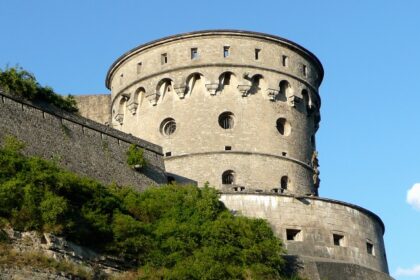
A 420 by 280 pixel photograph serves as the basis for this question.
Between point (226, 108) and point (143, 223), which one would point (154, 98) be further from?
point (143, 223)

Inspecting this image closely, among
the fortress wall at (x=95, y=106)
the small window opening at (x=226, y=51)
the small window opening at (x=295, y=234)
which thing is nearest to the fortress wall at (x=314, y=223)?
the small window opening at (x=295, y=234)

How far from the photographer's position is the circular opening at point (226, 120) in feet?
119

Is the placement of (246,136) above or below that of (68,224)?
above

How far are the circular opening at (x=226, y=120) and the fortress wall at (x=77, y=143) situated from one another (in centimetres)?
394

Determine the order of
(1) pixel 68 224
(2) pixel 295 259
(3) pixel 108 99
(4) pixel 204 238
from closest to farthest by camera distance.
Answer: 1. (1) pixel 68 224
2. (4) pixel 204 238
3. (2) pixel 295 259
4. (3) pixel 108 99

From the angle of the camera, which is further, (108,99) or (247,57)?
(108,99)

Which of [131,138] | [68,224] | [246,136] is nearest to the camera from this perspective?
[68,224]

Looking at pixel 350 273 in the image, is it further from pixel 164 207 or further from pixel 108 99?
pixel 108 99

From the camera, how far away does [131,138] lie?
106ft

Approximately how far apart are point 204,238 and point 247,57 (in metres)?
11.6

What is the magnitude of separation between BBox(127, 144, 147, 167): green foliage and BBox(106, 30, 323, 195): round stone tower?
3.72m

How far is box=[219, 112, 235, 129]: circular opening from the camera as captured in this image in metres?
36.3

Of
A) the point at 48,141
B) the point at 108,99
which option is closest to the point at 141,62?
the point at 108,99

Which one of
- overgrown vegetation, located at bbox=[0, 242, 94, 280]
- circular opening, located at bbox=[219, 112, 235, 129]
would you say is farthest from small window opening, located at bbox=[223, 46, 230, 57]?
overgrown vegetation, located at bbox=[0, 242, 94, 280]
